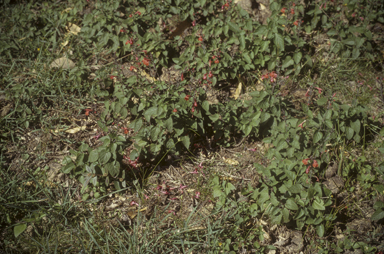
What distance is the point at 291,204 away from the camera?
7.82 ft

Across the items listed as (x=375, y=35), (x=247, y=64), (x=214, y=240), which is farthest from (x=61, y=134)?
(x=375, y=35)

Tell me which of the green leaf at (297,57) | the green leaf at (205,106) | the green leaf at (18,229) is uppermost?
the green leaf at (297,57)

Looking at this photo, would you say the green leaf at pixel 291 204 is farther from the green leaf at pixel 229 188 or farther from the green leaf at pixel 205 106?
the green leaf at pixel 205 106

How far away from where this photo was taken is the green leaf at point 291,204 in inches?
93.0

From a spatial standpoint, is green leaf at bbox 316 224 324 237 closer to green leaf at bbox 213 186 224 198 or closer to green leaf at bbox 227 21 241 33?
green leaf at bbox 213 186 224 198

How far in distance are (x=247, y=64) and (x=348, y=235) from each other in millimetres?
2256

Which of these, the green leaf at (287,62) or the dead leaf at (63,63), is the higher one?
the green leaf at (287,62)

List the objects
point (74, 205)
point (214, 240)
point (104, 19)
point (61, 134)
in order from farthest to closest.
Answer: point (104, 19) → point (61, 134) → point (74, 205) → point (214, 240)

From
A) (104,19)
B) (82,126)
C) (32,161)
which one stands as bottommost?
(32,161)

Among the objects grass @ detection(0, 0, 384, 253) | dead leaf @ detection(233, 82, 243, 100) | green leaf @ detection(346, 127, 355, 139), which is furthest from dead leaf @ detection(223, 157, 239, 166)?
green leaf @ detection(346, 127, 355, 139)

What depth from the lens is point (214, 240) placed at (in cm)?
252

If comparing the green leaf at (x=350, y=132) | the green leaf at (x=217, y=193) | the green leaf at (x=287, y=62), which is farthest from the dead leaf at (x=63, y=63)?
the green leaf at (x=350, y=132)

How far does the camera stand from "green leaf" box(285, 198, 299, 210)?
2361 millimetres

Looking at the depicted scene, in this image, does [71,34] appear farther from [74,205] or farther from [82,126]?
[74,205]
